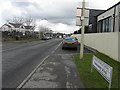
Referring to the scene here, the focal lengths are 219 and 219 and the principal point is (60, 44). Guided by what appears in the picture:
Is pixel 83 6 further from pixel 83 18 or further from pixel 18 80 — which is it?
pixel 18 80

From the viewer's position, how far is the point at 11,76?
8.72m

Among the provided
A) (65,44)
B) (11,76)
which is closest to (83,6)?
(11,76)

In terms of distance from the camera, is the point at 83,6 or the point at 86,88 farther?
the point at 83,6

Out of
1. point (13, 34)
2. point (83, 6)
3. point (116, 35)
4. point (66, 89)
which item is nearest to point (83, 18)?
point (83, 6)

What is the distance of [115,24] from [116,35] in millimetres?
10687

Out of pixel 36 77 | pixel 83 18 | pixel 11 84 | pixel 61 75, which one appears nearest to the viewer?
pixel 11 84

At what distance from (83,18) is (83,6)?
82cm

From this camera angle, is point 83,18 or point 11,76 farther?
point 83,18

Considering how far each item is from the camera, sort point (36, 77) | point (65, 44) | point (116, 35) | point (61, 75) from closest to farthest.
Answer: point (36, 77)
point (61, 75)
point (116, 35)
point (65, 44)

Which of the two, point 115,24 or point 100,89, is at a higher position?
point 115,24

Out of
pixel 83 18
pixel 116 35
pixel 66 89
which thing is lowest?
pixel 66 89

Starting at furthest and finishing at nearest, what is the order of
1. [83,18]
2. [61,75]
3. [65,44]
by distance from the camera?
[65,44], [83,18], [61,75]

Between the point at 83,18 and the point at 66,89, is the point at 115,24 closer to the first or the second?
the point at 83,18

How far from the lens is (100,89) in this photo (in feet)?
22.6
